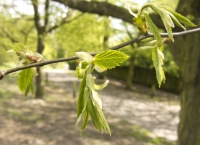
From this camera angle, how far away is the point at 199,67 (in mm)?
2855

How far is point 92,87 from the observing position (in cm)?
44

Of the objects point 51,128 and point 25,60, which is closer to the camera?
point 25,60

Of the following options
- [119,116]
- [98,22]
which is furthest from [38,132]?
[98,22]

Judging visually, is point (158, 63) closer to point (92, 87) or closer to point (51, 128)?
point (92, 87)

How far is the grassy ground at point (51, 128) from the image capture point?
5.21 metres

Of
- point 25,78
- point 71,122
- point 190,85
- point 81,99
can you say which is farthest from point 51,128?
point 81,99

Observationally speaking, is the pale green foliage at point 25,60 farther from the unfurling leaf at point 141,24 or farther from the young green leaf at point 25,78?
the unfurling leaf at point 141,24

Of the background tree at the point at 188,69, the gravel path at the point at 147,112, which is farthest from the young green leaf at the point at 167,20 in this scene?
the gravel path at the point at 147,112

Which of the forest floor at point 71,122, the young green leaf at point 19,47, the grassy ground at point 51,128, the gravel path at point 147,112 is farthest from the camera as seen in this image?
the gravel path at point 147,112

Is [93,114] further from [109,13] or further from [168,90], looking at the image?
[168,90]

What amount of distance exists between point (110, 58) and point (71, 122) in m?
6.27

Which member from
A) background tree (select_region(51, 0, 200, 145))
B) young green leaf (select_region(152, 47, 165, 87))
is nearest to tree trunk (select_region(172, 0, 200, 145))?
background tree (select_region(51, 0, 200, 145))

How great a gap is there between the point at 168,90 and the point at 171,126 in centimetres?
661

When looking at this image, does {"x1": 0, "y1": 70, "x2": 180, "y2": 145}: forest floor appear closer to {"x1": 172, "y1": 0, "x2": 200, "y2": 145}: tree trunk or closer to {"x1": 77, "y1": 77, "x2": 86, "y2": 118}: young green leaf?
{"x1": 172, "y1": 0, "x2": 200, "y2": 145}: tree trunk
